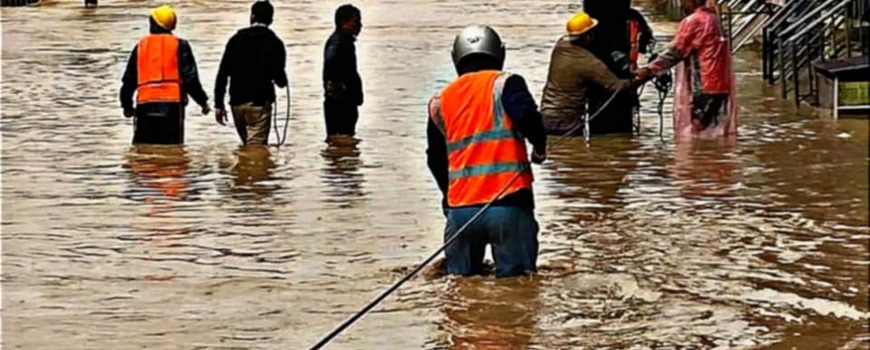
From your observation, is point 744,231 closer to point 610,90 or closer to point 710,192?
point 710,192

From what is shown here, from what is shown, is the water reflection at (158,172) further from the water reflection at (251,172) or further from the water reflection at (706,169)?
the water reflection at (706,169)

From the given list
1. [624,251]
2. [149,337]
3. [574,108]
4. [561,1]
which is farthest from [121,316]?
[561,1]

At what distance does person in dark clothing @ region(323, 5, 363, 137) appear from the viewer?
16594mm

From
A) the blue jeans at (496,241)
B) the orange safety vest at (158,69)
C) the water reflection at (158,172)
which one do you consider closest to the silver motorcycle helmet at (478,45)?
the blue jeans at (496,241)

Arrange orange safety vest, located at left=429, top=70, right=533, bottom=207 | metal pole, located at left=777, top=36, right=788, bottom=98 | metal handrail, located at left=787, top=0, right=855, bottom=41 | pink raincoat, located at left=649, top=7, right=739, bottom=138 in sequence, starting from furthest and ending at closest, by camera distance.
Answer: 1. metal pole, located at left=777, top=36, right=788, bottom=98
2. metal handrail, located at left=787, top=0, right=855, bottom=41
3. pink raincoat, located at left=649, top=7, right=739, bottom=138
4. orange safety vest, located at left=429, top=70, right=533, bottom=207

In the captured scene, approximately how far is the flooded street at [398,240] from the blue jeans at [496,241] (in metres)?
0.09

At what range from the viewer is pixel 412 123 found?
786 inches

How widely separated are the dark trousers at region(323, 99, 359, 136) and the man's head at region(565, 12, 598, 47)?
2.30 metres

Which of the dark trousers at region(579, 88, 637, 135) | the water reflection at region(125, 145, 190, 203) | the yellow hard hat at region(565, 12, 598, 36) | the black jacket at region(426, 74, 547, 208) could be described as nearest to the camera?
the black jacket at region(426, 74, 547, 208)

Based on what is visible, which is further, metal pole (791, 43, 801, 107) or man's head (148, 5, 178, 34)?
metal pole (791, 43, 801, 107)

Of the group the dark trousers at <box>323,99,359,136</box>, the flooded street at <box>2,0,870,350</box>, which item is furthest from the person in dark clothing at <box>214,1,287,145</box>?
the dark trousers at <box>323,99,359,136</box>

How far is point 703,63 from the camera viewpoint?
16609 millimetres

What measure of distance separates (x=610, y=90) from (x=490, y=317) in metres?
8.14

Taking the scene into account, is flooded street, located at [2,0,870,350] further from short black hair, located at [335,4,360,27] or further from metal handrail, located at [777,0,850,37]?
short black hair, located at [335,4,360,27]
